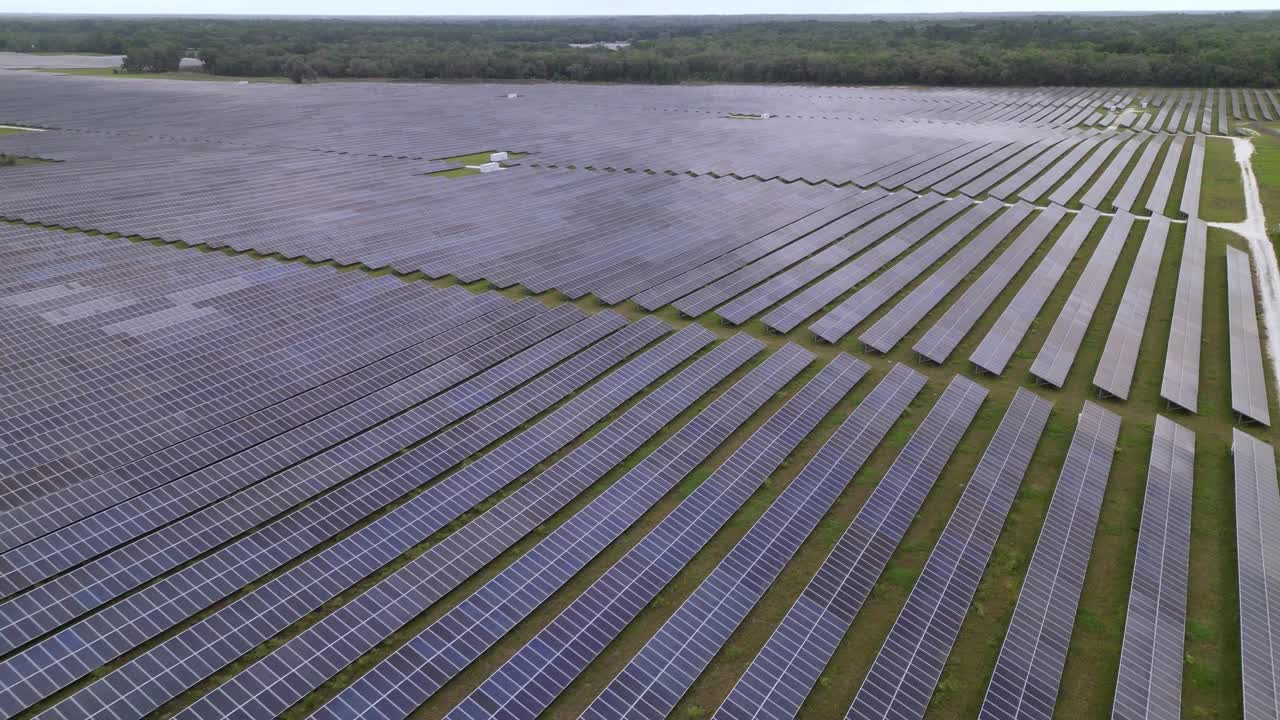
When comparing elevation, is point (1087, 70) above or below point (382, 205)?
above

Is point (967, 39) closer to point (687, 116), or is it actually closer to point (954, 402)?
point (687, 116)

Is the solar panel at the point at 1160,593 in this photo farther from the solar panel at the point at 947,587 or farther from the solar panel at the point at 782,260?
the solar panel at the point at 782,260

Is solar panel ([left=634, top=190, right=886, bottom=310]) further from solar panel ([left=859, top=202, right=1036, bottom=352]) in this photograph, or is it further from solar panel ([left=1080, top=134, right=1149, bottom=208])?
solar panel ([left=1080, top=134, right=1149, bottom=208])

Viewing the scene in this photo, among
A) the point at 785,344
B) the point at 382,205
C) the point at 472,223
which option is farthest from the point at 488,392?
the point at 382,205

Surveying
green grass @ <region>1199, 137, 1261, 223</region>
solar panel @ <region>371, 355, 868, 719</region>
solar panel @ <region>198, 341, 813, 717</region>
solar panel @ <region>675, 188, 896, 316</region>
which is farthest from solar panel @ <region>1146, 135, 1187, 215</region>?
solar panel @ <region>198, 341, 813, 717</region>

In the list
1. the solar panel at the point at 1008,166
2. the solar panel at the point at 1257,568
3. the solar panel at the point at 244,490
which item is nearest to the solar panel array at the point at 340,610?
the solar panel at the point at 244,490

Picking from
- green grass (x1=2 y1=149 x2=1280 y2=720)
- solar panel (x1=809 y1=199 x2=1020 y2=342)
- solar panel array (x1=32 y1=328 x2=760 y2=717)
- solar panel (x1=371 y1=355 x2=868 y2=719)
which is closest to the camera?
solar panel array (x1=32 y1=328 x2=760 y2=717)

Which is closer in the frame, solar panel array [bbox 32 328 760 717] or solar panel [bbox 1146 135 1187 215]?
solar panel array [bbox 32 328 760 717]

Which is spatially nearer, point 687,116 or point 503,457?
point 503,457
